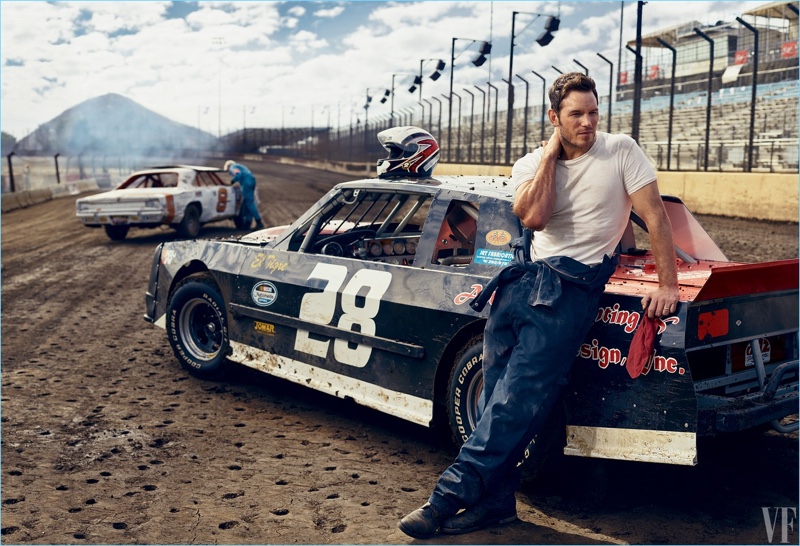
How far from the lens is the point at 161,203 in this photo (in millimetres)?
14219

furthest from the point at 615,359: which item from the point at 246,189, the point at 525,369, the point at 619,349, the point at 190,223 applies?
the point at 246,189

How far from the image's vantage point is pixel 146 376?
A: 5.91 m

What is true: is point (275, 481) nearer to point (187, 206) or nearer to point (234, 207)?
point (187, 206)

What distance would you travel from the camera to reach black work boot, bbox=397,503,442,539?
3318 millimetres

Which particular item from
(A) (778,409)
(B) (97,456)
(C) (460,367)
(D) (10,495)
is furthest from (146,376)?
(A) (778,409)

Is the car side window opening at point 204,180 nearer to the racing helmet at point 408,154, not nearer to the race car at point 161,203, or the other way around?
the race car at point 161,203

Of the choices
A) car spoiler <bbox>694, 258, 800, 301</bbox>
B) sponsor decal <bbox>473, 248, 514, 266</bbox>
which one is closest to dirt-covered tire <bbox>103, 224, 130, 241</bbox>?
sponsor decal <bbox>473, 248, 514, 266</bbox>

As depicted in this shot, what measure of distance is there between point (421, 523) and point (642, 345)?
1.16 metres

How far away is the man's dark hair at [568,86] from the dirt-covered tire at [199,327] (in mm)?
2982

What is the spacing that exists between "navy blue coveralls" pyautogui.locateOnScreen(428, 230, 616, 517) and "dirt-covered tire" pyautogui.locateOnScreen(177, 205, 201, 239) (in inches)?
479

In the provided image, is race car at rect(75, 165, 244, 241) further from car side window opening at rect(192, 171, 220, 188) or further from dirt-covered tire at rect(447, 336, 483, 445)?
dirt-covered tire at rect(447, 336, 483, 445)

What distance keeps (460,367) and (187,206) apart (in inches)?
461

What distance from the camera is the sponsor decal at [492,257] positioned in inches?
157
